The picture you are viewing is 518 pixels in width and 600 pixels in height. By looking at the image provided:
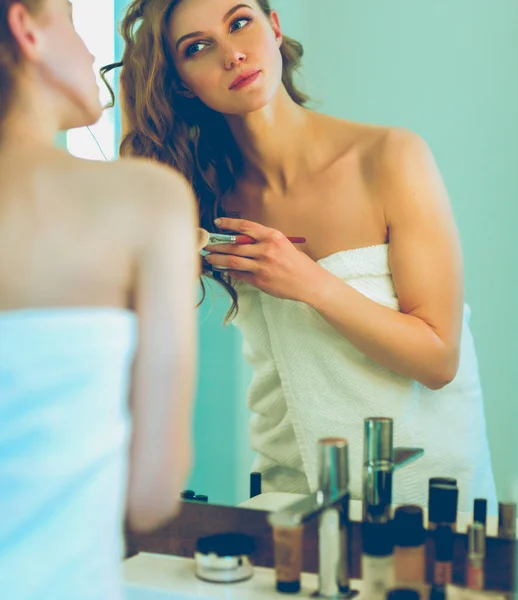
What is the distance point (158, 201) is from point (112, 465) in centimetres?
23

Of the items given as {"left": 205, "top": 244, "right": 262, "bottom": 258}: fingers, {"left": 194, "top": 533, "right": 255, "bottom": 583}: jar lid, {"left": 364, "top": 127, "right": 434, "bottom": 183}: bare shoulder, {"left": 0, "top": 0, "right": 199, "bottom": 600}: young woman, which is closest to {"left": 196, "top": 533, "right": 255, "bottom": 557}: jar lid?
{"left": 194, "top": 533, "right": 255, "bottom": 583}: jar lid

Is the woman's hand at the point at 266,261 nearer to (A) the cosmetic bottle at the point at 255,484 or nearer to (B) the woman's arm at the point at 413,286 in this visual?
(B) the woman's arm at the point at 413,286

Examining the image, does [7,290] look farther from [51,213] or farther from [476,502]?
[476,502]

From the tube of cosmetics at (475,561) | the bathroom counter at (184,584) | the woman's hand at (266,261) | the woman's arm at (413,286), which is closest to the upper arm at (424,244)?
the woman's arm at (413,286)

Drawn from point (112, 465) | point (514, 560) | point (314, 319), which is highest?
point (314, 319)

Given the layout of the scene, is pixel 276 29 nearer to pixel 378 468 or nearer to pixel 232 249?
pixel 232 249

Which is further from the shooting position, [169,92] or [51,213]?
[169,92]

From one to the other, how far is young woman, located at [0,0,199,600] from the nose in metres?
0.26

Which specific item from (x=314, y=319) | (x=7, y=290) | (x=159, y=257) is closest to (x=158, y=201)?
(x=159, y=257)

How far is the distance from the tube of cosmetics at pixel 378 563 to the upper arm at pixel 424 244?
218 mm

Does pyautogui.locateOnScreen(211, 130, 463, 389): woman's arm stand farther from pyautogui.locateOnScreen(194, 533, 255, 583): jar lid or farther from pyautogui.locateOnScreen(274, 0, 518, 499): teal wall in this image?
pyautogui.locateOnScreen(194, 533, 255, 583): jar lid

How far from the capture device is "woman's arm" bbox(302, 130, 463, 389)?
86 cm

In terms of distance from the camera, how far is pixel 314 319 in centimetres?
90

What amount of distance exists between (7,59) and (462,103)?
0.48 m
